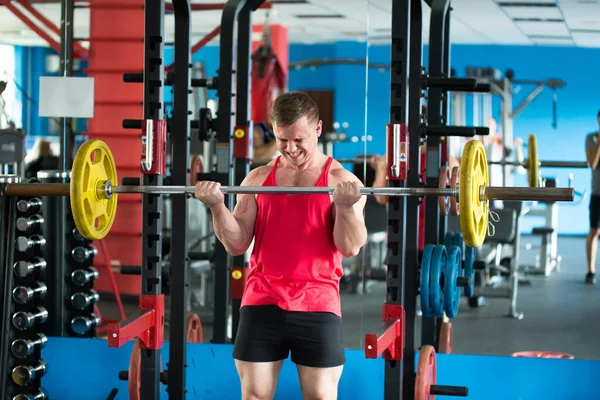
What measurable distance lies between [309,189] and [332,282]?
292 mm

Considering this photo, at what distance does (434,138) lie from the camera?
12.7ft

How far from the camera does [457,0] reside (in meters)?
4.56

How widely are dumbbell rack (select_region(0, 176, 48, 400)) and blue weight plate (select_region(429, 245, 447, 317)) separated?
1538 mm

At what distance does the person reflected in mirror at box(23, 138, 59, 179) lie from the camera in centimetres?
478

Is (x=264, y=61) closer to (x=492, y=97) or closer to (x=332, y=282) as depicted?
(x=492, y=97)

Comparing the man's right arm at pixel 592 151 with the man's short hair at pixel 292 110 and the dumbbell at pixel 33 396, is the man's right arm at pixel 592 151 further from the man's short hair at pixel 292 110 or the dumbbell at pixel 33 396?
the dumbbell at pixel 33 396

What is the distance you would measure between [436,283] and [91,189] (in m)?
1.26

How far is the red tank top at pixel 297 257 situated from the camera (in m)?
2.52

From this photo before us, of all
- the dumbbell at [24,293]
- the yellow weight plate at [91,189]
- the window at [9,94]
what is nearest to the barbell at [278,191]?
the yellow weight plate at [91,189]

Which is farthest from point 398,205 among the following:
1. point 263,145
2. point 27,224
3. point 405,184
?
point 263,145

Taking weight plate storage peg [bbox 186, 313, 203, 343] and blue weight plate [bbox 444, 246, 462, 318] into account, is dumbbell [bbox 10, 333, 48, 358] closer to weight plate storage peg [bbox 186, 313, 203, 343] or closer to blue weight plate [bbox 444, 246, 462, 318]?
weight plate storage peg [bbox 186, 313, 203, 343]

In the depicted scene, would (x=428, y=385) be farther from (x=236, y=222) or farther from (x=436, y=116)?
(x=436, y=116)

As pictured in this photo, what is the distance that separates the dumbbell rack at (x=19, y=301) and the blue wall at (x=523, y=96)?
1.12m

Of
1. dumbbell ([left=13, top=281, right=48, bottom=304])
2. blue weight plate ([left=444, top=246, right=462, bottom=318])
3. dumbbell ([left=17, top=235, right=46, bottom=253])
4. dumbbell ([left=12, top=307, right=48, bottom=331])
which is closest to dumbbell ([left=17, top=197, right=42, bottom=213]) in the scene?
dumbbell ([left=17, top=235, right=46, bottom=253])
